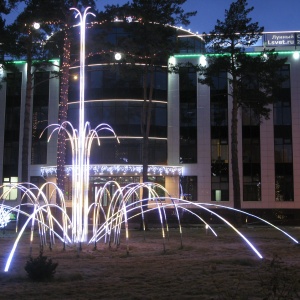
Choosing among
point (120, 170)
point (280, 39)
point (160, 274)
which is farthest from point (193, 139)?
point (160, 274)

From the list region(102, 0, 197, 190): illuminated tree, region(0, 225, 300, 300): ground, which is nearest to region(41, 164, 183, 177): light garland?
region(102, 0, 197, 190): illuminated tree

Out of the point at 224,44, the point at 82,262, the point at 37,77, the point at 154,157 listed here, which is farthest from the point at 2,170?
the point at 82,262

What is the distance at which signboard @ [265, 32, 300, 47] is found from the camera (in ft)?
158

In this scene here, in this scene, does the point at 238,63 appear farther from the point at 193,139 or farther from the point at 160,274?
the point at 160,274

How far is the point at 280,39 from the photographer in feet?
158

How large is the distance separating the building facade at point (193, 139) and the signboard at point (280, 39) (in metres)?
0.09

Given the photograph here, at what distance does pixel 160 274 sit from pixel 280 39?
40.4 meters

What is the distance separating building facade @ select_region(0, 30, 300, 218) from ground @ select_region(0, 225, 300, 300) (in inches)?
1061

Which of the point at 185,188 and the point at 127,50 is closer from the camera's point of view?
the point at 127,50

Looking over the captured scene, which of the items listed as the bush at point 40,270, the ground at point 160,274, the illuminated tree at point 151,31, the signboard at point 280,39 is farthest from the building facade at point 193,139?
the bush at point 40,270

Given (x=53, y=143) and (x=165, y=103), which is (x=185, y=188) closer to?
(x=165, y=103)

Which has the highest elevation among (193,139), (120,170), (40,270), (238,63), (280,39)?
(280,39)

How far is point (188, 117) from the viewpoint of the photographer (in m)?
48.0

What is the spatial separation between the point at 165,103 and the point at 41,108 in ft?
40.0
